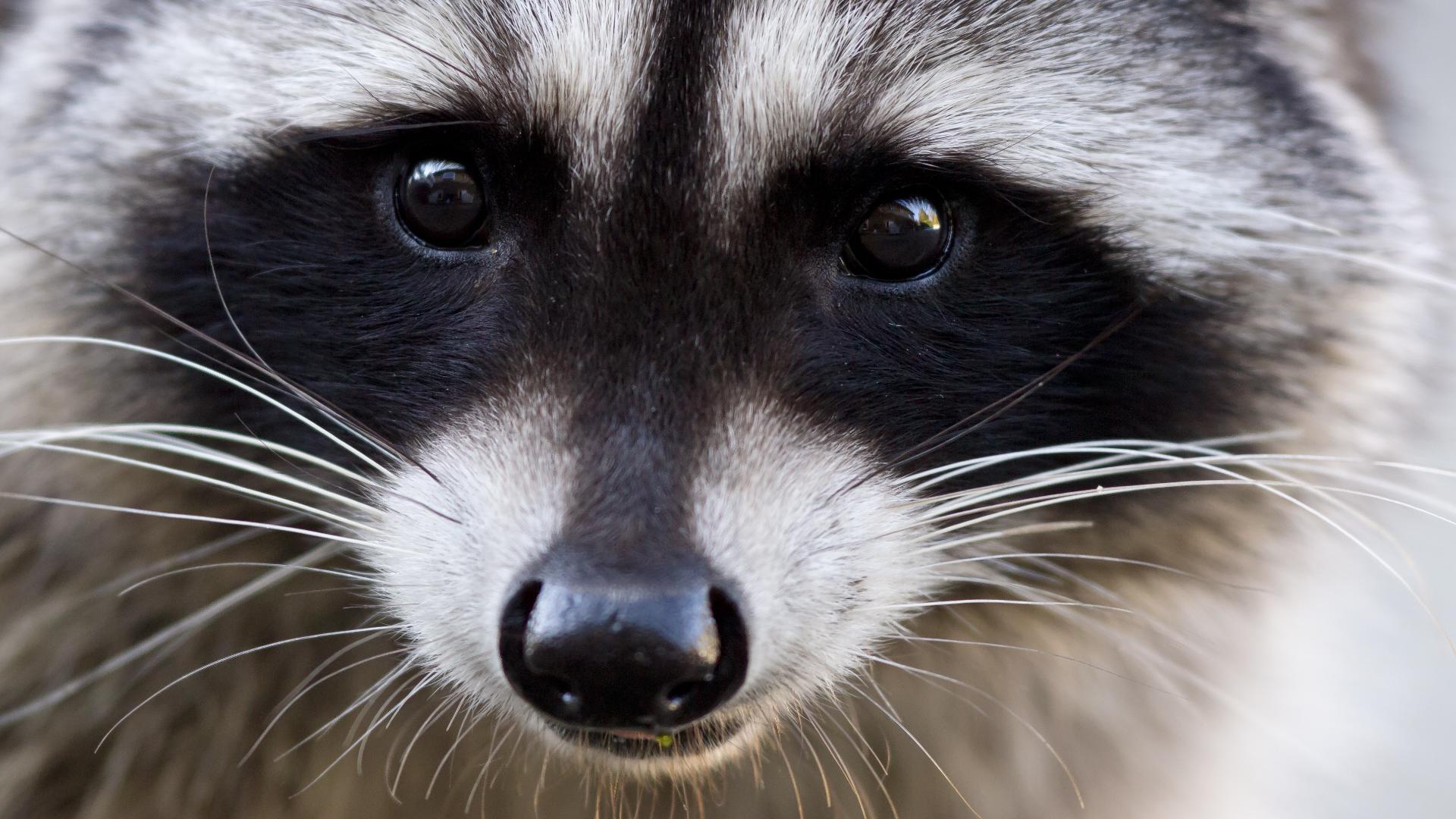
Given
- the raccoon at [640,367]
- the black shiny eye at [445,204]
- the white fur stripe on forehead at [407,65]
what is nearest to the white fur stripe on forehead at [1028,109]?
the raccoon at [640,367]

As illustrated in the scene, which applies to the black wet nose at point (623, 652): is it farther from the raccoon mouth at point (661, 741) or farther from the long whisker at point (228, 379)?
the long whisker at point (228, 379)

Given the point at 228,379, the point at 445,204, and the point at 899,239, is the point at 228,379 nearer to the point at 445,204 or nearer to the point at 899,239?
the point at 445,204

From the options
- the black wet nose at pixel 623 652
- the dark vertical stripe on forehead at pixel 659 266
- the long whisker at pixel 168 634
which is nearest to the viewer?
the black wet nose at pixel 623 652

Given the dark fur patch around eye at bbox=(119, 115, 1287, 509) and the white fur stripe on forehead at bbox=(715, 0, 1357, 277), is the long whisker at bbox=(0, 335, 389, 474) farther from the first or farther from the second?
the white fur stripe on forehead at bbox=(715, 0, 1357, 277)

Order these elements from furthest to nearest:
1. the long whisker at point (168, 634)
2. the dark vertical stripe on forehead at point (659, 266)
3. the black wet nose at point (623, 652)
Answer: the long whisker at point (168, 634) → the dark vertical stripe on forehead at point (659, 266) → the black wet nose at point (623, 652)

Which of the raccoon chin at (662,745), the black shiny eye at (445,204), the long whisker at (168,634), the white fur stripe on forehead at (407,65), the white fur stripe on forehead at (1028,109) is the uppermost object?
the white fur stripe on forehead at (1028,109)

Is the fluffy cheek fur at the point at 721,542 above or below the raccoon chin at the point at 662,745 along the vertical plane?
above

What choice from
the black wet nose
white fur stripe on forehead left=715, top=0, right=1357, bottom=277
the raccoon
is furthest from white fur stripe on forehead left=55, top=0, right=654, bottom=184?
the black wet nose
